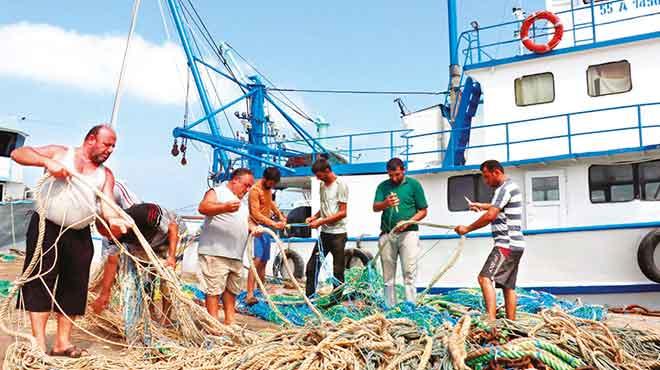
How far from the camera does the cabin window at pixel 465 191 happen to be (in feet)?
27.8

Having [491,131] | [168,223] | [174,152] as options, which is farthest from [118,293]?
[174,152]

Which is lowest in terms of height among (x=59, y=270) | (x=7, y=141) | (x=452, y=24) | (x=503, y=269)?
(x=503, y=269)

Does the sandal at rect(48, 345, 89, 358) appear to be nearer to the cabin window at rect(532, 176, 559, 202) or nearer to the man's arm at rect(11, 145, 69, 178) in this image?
the man's arm at rect(11, 145, 69, 178)

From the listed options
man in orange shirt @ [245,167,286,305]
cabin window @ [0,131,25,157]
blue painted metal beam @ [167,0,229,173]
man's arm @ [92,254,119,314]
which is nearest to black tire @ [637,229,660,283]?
man in orange shirt @ [245,167,286,305]

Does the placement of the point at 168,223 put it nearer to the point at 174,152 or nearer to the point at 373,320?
the point at 373,320

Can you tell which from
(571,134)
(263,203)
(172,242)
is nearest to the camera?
(172,242)

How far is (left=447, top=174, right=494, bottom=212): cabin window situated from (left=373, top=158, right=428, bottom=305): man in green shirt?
3.60m

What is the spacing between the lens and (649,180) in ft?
24.3

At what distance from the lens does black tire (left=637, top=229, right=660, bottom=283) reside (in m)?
6.45

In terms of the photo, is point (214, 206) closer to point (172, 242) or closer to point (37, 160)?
point (172, 242)

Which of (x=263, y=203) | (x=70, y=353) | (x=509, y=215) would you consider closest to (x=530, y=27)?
(x=509, y=215)

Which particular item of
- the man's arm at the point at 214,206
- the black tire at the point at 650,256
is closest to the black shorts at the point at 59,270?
the man's arm at the point at 214,206

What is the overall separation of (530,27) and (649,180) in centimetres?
331

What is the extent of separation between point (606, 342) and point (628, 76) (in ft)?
21.4
